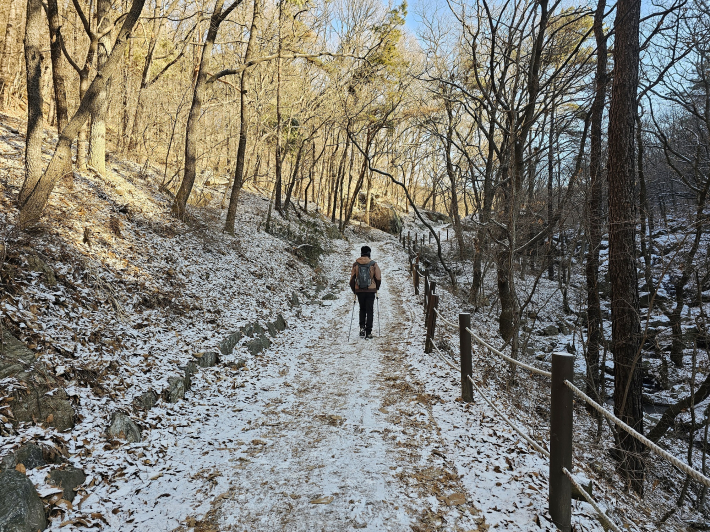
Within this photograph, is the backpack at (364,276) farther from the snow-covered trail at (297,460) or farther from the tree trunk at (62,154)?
the tree trunk at (62,154)

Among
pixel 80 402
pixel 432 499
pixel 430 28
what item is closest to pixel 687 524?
pixel 432 499

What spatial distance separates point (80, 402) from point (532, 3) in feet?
37.2

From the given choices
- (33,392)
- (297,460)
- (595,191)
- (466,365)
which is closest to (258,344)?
(297,460)

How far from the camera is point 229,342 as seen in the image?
7.42 m

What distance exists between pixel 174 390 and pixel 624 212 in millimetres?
7907

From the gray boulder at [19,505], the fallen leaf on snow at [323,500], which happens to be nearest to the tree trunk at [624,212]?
the fallen leaf on snow at [323,500]

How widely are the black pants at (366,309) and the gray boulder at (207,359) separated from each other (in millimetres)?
3607

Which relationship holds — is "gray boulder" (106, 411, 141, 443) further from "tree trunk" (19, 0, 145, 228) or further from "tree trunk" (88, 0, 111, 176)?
"tree trunk" (88, 0, 111, 176)

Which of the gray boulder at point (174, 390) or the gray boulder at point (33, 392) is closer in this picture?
the gray boulder at point (33, 392)

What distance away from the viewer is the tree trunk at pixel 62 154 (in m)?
6.54

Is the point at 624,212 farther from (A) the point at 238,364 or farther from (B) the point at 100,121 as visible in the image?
(B) the point at 100,121

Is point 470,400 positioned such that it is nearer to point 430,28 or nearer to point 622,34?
point 622,34

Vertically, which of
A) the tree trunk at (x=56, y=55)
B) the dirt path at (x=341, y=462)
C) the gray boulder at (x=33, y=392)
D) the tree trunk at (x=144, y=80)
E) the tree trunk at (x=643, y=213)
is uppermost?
the tree trunk at (x=144, y=80)

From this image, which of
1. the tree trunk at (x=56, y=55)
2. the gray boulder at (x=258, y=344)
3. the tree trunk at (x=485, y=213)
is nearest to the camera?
the gray boulder at (x=258, y=344)
